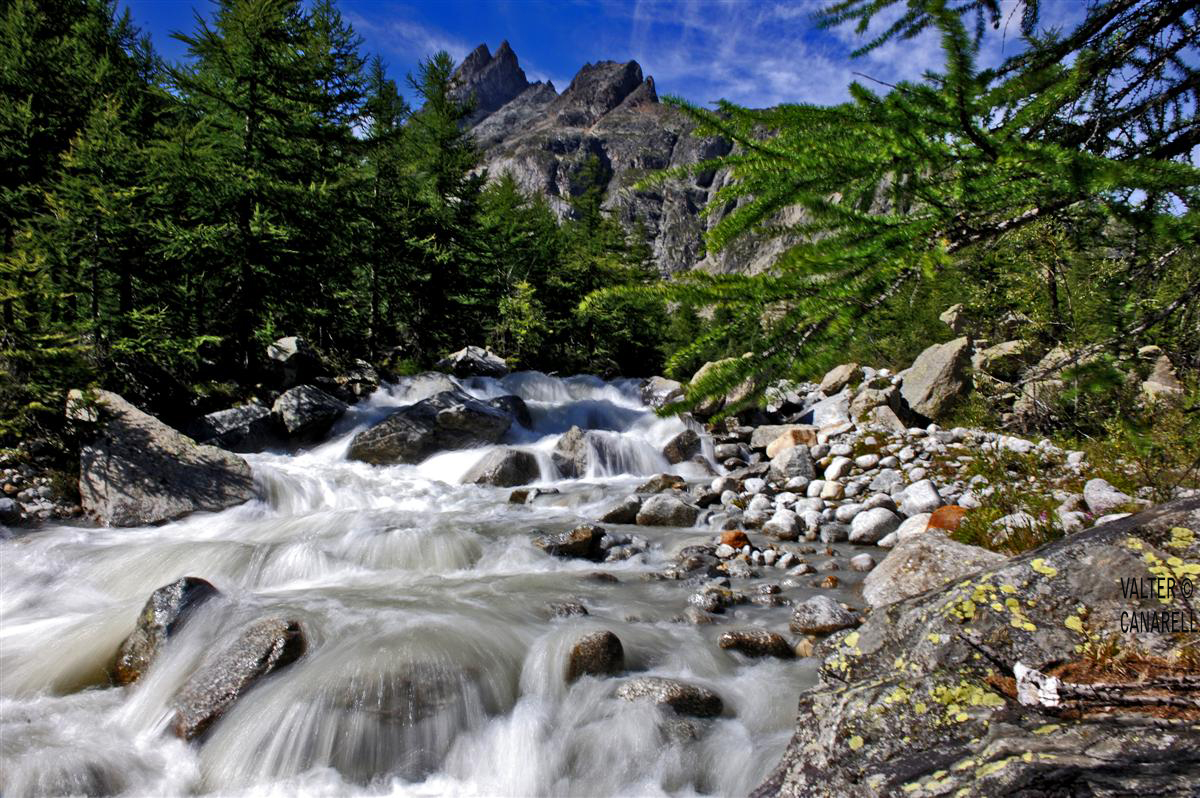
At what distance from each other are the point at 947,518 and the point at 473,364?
A: 16.4m

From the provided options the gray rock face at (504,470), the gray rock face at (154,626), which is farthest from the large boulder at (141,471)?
the gray rock face at (154,626)

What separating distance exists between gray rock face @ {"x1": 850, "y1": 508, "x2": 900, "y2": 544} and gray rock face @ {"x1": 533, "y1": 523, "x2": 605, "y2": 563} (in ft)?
12.7

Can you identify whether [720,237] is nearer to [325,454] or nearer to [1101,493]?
[1101,493]

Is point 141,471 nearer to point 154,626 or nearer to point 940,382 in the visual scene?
point 154,626

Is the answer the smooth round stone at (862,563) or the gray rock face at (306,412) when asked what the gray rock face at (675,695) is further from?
the gray rock face at (306,412)

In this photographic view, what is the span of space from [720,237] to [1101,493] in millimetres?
7073

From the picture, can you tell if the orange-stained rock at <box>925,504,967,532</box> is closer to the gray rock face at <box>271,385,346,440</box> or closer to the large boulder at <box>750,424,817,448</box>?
the large boulder at <box>750,424,817,448</box>

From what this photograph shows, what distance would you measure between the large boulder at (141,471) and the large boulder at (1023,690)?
399 inches

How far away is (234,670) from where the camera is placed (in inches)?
181

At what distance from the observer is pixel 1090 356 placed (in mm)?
1801

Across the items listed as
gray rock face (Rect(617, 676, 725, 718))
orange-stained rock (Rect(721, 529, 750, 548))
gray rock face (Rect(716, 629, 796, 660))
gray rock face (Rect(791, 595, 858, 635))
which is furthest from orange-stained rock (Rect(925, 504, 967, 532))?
gray rock face (Rect(617, 676, 725, 718))

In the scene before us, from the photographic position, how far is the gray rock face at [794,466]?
12.0 m

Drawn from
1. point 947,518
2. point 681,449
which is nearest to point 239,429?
point 681,449

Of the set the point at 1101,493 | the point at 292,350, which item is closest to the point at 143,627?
the point at 1101,493
